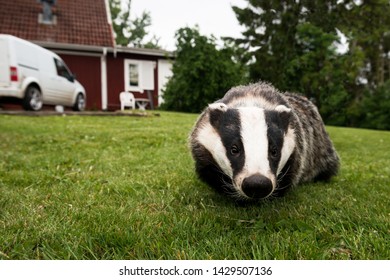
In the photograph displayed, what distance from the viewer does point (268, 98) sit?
9.30ft

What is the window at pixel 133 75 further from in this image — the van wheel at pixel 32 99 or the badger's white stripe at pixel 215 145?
the badger's white stripe at pixel 215 145

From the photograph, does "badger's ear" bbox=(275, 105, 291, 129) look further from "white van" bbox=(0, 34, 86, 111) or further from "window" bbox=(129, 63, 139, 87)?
"window" bbox=(129, 63, 139, 87)

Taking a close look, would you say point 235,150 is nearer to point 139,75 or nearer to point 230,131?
point 230,131

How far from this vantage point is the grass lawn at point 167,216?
1.82 meters

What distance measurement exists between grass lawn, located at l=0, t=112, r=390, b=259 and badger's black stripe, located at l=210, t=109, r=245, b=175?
362 mm

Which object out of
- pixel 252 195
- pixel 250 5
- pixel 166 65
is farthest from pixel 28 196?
pixel 166 65

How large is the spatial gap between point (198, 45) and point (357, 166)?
11.8 m

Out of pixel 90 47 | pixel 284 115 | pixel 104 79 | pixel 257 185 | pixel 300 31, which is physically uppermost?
pixel 90 47

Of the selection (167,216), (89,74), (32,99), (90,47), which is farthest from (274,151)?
(89,74)

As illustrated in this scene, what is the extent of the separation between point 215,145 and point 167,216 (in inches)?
22.0

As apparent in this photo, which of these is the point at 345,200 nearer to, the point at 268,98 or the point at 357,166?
the point at 268,98

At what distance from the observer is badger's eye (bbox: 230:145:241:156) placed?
2.26 meters

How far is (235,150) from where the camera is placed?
2283 mm

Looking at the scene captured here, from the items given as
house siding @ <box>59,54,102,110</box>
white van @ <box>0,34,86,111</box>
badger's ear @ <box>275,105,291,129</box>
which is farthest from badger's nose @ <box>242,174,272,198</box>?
house siding @ <box>59,54,102,110</box>
